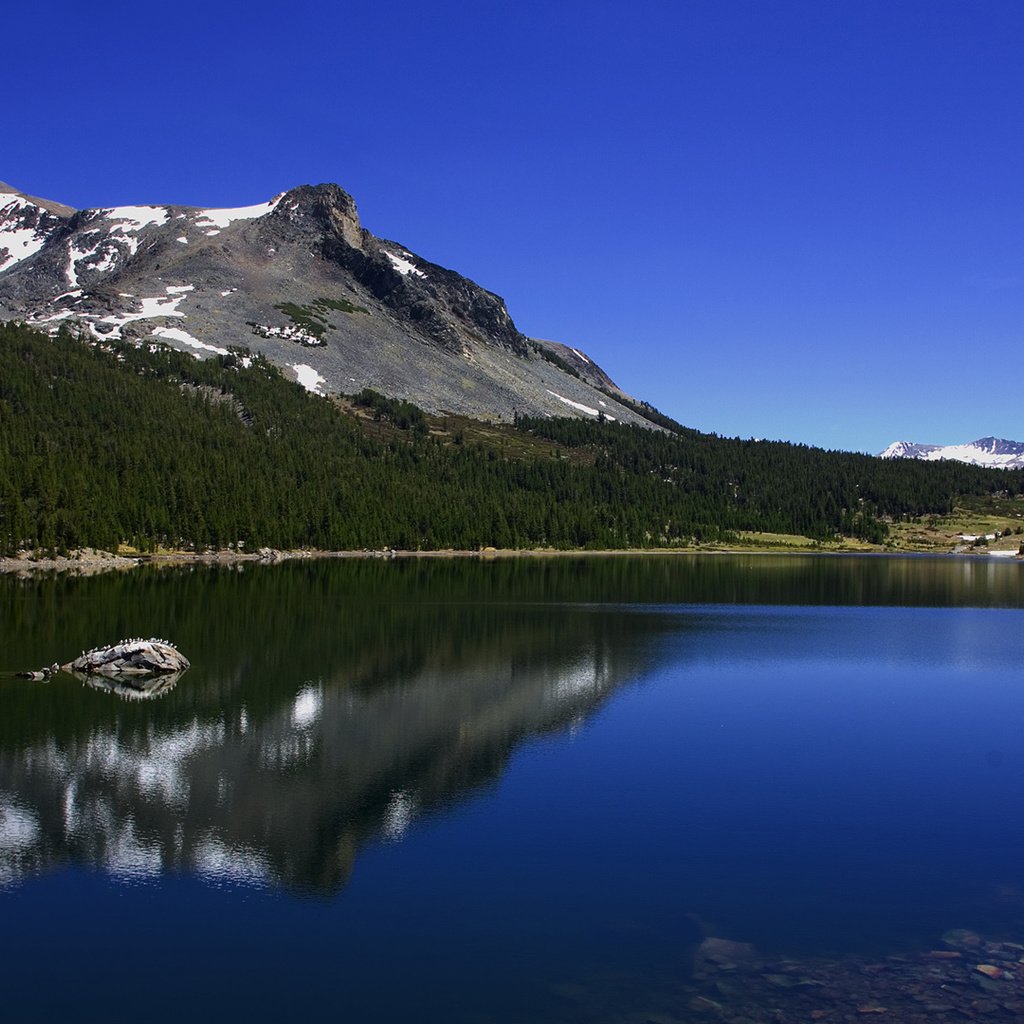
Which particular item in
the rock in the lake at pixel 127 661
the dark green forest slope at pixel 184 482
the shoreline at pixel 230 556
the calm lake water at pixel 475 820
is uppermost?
the dark green forest slope at pixel 184 482

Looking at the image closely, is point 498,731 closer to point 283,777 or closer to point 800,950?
point 283,777

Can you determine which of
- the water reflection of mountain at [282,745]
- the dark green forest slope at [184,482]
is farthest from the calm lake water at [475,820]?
the dark green forest slope at [184,482]

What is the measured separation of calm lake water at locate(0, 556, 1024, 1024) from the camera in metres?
19.4

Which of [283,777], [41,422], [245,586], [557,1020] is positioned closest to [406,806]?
[283,777]

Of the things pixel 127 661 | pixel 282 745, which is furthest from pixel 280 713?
pixel 127 661

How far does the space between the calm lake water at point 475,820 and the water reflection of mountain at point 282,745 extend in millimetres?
148

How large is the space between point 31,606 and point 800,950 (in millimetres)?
65861

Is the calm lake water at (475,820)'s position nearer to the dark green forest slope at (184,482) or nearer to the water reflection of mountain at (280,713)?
the water reflection of mountain at (280,713)

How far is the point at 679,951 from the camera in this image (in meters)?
20.0

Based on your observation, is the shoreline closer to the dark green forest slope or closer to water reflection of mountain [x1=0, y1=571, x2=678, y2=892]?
the dark green forest slope

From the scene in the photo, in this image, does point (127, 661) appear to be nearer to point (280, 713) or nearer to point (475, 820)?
point (280, 713)

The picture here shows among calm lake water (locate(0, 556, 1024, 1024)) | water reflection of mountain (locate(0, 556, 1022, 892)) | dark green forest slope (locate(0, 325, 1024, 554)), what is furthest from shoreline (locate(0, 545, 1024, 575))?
calm lake water (locate(0, 556, 1024, 1024))

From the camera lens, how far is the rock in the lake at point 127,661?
4803 centimetres

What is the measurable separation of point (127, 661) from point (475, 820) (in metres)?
26.5
